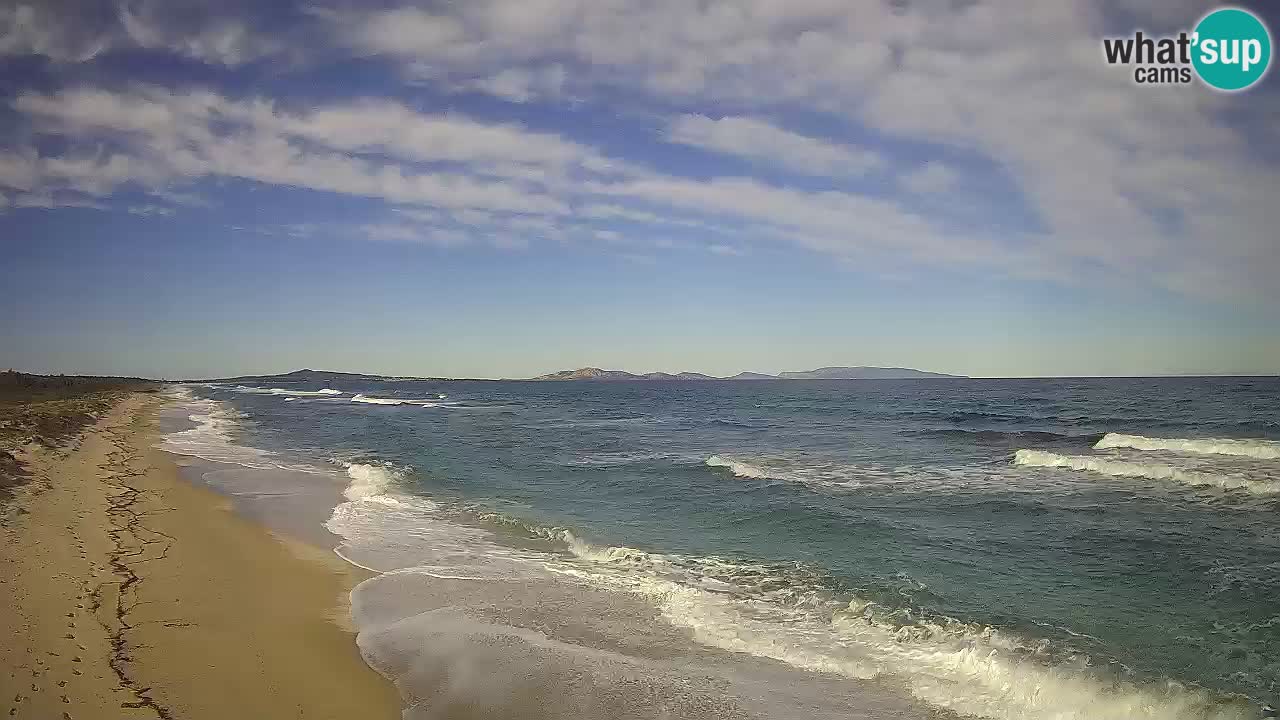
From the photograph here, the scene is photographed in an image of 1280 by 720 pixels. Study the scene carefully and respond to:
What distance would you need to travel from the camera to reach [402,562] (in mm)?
11484

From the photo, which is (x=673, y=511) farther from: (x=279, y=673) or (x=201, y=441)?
(x=201, y=441)

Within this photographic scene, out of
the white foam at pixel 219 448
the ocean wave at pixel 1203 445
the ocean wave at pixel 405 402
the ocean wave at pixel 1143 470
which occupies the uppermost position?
the ocean wave at pixel 1203 445

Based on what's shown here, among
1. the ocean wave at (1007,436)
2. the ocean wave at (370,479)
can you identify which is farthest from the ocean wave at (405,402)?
the ocean wave at (1007,436)

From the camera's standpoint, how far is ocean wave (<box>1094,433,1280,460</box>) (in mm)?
22578

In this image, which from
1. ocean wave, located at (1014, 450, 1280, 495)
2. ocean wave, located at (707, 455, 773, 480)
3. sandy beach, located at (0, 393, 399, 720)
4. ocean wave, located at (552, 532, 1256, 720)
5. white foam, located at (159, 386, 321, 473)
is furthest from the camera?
white foam, located at (159, 386, 321, 473)

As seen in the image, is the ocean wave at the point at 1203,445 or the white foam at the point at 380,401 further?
the white foam at the point at 380,401

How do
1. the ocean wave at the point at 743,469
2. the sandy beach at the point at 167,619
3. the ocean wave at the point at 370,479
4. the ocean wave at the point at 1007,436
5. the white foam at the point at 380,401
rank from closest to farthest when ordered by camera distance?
the sandy beach at the point at 167,619, the ocean wave at the point at 370,479, the ocean wave at the point at 743,469, the ocean wave at the point at 1007,436, the white foam at the point at 380,401

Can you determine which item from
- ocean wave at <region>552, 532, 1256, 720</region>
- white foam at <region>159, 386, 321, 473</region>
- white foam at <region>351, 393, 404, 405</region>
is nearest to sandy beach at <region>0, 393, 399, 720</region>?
ocean wave at <region>552, 532, 1256, 720</region>

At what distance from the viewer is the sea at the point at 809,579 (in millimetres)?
6875

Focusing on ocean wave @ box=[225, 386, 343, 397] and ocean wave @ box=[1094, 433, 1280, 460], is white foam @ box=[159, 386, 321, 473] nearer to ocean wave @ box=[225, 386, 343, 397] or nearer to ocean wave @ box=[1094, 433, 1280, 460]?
ocean wave @ box=[1094, 433, 1280, 460]

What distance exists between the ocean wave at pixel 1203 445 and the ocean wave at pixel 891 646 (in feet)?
69.8

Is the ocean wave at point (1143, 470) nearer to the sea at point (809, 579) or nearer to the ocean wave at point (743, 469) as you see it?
the sea at point (809, 579)

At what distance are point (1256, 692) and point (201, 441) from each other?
35.9 m

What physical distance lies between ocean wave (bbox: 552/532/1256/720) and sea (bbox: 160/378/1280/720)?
39mm
